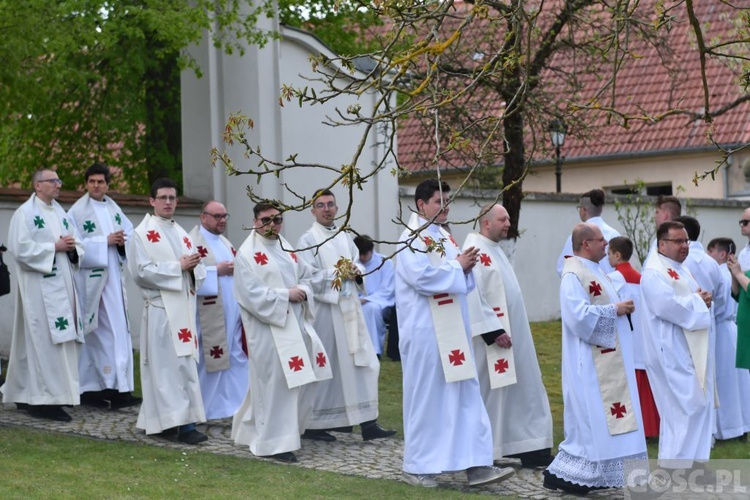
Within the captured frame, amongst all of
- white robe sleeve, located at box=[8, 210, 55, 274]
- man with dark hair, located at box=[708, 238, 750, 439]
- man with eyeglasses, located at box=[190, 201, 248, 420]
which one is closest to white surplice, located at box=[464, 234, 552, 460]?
man with dark hair, located at box=[708, 238, 750, 439]

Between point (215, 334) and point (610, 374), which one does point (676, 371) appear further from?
point (215, 334)

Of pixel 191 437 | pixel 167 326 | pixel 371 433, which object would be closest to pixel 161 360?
pixel 167 326

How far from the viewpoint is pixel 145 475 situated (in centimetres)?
837

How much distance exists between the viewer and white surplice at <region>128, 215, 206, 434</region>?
9875 mm

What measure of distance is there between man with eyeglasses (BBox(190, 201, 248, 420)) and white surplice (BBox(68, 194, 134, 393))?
2.50 ft

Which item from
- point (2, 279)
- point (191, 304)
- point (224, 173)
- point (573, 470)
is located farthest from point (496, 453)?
point (224, 173)

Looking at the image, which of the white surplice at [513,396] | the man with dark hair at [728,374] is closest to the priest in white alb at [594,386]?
the white surplice at [513,396]

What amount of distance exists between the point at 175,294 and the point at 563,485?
3.63 metres

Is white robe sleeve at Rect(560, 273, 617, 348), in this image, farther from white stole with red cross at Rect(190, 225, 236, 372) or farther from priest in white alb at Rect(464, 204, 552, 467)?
white stole with red cross at Rect(190, 225, 236, 372)

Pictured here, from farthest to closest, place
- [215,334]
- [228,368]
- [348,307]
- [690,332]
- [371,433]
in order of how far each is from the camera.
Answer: [228,368] < [215,334] < [348,307] < [371,433] < [690,332]

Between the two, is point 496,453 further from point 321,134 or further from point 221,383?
point 321,134

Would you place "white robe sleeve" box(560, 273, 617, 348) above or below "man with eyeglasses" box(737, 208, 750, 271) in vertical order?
below

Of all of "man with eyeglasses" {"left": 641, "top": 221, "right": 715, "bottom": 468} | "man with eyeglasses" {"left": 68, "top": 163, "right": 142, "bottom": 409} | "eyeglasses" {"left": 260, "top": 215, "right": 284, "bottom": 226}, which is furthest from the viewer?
"man with eyeglasses" {"left": 68, "top": 163, "right": 142, "bottom": 409}

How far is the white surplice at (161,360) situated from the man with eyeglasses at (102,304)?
1063 millimetres
